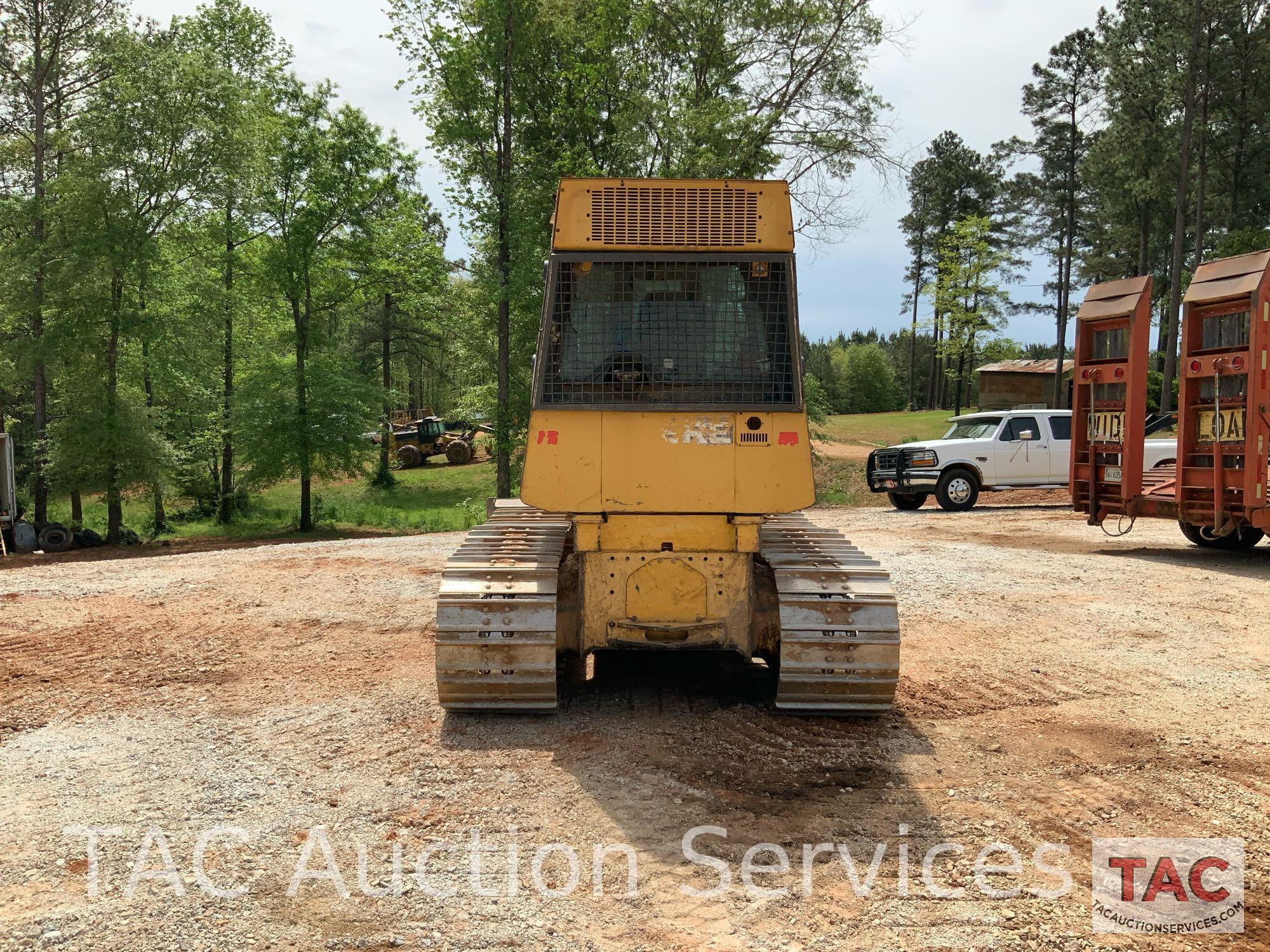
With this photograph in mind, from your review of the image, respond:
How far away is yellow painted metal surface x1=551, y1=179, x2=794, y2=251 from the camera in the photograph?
6176 mm

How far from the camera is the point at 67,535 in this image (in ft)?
70.5

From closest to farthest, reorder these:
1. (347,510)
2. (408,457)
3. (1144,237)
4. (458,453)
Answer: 1. (347,510)
2. (1144,237)
3. (408,457)
4. (458,453)

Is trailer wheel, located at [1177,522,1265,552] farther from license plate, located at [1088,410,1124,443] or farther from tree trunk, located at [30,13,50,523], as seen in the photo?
tree trunk, located at [30,13,50,523]

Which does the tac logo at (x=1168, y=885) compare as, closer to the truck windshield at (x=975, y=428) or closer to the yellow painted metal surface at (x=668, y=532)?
the yellow painted metal surface at (x=668, y=532)

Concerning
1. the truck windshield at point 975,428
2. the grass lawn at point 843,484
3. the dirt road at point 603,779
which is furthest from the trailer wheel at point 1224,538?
the grass lawn at point 843,484

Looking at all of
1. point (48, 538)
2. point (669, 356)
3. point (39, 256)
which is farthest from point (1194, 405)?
point (39, 256)

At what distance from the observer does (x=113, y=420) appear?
75.1 feet

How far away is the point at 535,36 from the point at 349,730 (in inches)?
846

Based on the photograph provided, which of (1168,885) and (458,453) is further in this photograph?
(458,453)

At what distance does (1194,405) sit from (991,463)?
7.51 metres

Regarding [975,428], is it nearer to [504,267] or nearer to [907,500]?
[907,500]

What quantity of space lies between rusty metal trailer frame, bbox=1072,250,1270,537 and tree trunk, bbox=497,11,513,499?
12955 millimetres

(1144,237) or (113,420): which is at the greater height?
(1144,237)

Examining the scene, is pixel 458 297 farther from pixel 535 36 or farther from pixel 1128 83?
pixel 1128 83
